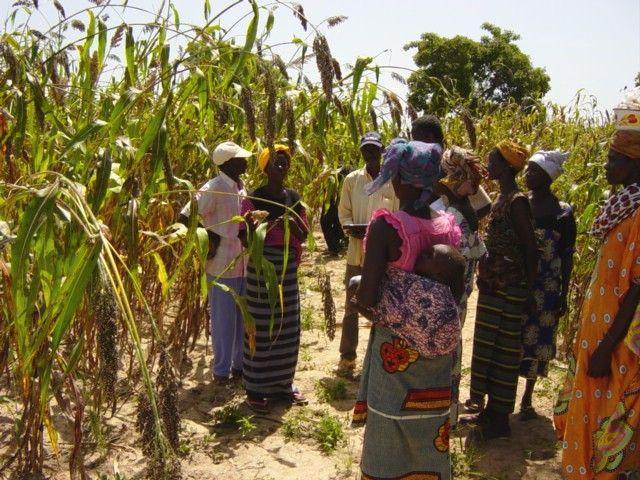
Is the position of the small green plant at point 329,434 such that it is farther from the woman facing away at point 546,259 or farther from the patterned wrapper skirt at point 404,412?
the woman facing away at point 546,259

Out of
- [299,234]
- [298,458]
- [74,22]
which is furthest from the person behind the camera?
[299,234]

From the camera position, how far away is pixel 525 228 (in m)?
3.35

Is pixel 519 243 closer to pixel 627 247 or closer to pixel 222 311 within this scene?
pixel 627 247

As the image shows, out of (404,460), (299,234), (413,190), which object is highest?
(413,190)

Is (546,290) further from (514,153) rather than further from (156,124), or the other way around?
(156,124)

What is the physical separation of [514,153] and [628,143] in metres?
1.00

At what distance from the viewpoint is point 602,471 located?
250 centimetres

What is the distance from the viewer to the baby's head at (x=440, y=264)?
7.96 feet

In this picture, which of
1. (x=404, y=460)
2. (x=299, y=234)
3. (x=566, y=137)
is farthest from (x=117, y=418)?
(x=566, y=137)

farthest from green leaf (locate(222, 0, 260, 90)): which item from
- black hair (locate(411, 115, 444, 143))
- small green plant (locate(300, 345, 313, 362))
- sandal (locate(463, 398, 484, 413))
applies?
small green plant (locate(300, 345, 313, 362))

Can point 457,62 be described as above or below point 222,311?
above

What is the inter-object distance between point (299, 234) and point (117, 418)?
1.28 metres

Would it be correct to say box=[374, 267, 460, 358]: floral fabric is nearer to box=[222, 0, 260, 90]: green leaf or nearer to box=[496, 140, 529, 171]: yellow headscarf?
box=[222, 0, 260, 90]: green leaf

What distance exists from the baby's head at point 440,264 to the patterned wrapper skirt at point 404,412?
252mm
